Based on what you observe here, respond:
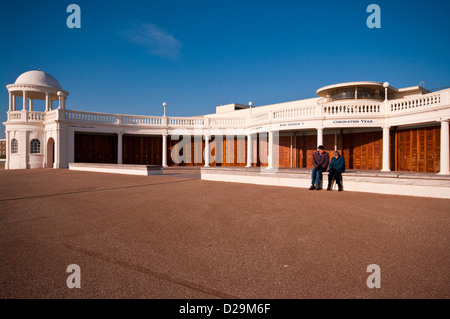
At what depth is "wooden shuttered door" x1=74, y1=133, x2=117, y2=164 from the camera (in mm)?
24953

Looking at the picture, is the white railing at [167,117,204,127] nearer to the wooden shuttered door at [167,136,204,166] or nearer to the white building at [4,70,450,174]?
the white building at [4,70,450,174]

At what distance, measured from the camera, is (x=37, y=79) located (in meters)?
26.8

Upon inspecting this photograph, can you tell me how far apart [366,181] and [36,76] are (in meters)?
30.9

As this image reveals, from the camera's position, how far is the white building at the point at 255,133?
17.4 m

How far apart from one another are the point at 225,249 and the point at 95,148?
25.1 metres

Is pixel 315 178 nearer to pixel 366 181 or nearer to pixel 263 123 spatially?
pixel 366 181

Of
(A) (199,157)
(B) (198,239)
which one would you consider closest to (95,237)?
(B) (198,239)

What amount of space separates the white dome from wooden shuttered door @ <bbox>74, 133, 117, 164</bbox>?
7302mm

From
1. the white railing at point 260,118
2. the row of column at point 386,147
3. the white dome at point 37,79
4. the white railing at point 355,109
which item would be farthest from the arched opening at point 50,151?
the white railing at point 355,109

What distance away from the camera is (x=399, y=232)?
194 inches

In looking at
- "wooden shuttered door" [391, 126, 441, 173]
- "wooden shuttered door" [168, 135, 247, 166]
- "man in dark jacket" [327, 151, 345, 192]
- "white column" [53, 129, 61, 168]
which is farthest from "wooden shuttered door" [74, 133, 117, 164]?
"wooden shuttered door" [391, 126, 441, 173]

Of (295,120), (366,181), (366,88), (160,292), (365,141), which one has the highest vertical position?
(366,88)

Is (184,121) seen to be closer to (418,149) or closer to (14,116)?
(14,116)

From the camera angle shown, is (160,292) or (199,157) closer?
(160,292)
